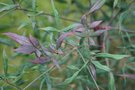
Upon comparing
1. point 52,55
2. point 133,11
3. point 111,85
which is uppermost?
point 133,11

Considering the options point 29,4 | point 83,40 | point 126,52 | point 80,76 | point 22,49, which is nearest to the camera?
point 22,49

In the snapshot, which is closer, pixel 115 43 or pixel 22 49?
pixel 22 49

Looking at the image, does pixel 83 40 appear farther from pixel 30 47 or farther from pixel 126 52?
pixel 126 52

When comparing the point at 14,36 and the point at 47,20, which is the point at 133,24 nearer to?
the point at 47,20

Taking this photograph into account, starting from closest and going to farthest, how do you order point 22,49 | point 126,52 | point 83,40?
point 22,49, point 83,40, point 126,52

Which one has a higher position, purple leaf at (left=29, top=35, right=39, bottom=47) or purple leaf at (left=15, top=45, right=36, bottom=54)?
purple leaf at (left=29, top=35, right=39, bottom=47)

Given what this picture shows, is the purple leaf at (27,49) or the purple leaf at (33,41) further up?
the purple leaf at (33,41)

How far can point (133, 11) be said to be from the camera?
1.51 metres

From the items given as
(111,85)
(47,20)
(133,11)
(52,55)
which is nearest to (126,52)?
(133,11)

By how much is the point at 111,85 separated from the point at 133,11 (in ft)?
1.43

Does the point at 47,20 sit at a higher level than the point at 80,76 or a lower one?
higher

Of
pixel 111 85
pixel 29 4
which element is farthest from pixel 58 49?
pixel 29 4

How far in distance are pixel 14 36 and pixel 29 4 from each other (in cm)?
57

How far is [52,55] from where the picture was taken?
109 cm
